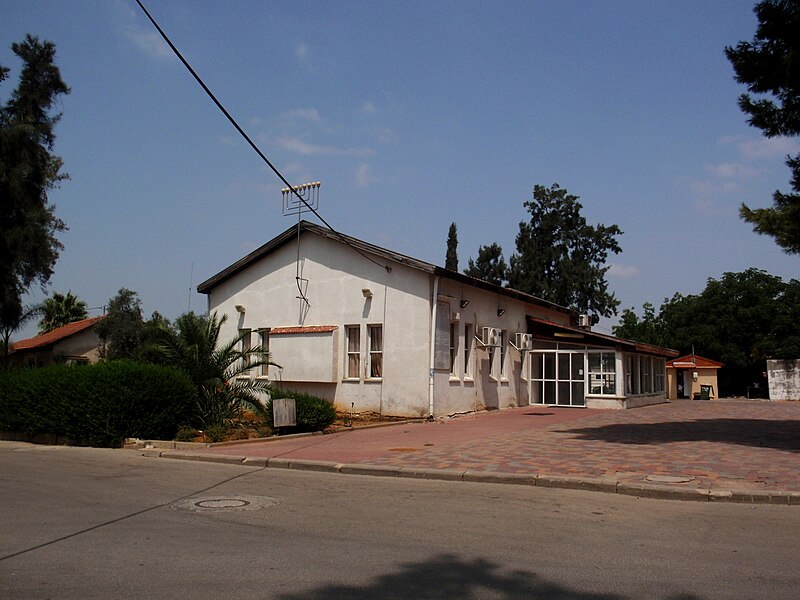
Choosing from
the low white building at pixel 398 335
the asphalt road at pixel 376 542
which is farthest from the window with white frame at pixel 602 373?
the asphalt road at pixel 376 542

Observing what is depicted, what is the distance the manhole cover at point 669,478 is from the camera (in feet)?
32.5

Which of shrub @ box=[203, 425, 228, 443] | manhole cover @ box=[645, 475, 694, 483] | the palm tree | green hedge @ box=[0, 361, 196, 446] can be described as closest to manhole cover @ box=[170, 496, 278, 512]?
manhole cover @ box=[645, 475, 694, 483]

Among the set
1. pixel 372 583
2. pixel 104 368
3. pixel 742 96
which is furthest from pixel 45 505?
pixel 742 96

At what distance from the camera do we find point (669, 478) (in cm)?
1014

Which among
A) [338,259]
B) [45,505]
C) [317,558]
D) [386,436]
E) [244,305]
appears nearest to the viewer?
[317,558]

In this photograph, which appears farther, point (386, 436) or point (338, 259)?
point (338, 259)

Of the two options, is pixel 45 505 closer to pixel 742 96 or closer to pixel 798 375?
pixel 742 96

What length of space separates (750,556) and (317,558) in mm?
3933

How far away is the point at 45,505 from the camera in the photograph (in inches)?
334

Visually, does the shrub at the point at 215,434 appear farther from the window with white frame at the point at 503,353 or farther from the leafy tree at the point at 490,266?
the leafy tree at the point at 490,266

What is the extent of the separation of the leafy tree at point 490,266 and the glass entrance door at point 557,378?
95.5 ft

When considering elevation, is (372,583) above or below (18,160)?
below

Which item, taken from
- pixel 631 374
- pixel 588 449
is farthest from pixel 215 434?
pixel 631 374

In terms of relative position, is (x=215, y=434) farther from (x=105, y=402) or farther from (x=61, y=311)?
(x=61, y=311)
